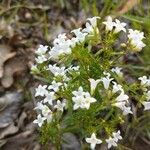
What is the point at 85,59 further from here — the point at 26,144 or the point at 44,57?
the point at 26,144

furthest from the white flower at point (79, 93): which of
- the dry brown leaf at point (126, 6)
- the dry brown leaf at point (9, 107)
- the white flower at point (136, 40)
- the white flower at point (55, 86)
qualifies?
the dry brown leaf at point (126, 6)

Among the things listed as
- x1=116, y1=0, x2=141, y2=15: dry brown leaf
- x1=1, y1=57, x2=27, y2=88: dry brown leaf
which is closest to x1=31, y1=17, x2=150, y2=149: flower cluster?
x1=1, y1=57, x2=27, y2=88: dry brown leaf

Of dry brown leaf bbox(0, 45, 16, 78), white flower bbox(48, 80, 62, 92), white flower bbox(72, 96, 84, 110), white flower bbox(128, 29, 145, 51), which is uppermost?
white flower bbox(128, 29, 145, 51)

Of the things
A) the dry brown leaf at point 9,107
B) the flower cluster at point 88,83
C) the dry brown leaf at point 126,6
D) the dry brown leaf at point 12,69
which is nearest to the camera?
the flower cluster at point 88,83

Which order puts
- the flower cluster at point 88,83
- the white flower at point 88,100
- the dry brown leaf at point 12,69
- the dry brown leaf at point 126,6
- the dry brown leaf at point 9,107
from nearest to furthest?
the white flower at point 88,100 < the flower cluster at point 88,83 < the dry brown leaf at point 9,107 < the dry brown leaf at point 12,69 < the dry brown leaf at point 126,6

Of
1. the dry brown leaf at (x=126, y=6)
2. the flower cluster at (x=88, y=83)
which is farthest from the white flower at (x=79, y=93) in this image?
the dry brown leaf at (x=126, y=6)

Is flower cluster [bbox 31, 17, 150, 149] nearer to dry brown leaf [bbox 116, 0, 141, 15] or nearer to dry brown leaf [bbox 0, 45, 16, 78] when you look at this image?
dry brown leaf [bbox 0, 45, 16, 78]

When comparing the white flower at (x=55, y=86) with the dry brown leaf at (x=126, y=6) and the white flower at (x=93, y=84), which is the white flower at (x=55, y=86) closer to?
the white flower at (x=93, y=84)

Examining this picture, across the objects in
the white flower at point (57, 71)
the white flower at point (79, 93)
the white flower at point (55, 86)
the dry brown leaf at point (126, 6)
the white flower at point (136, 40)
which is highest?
the white flower at point (136, 40)

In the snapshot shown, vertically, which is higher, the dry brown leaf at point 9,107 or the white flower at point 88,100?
the white flower at point 88,100

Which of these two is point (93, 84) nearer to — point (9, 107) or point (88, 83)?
point (88, 83)

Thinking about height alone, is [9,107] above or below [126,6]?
below

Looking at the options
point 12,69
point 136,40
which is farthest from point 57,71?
point 12,69

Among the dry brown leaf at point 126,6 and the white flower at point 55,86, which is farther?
the dry brown leaf at point 126,6
